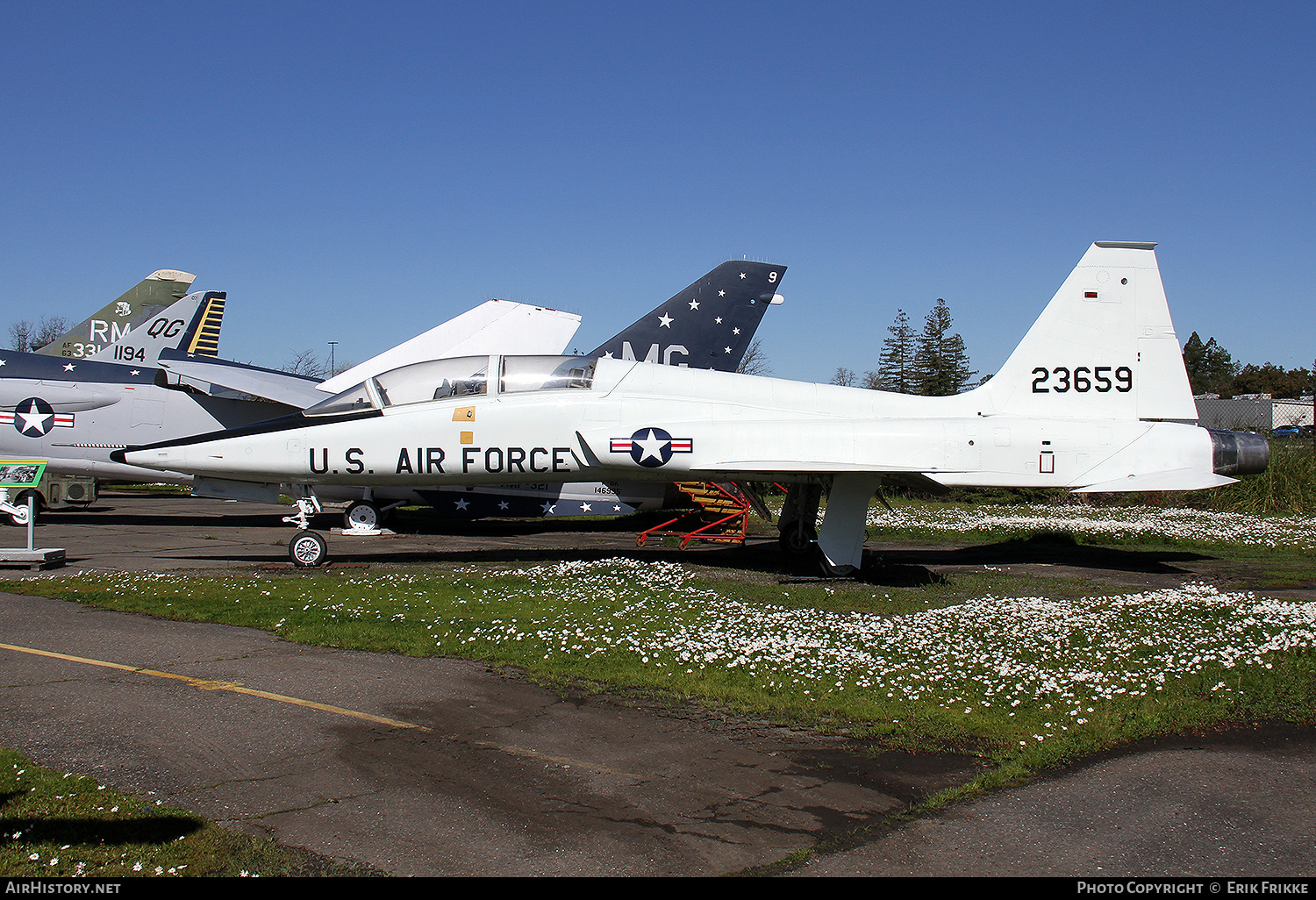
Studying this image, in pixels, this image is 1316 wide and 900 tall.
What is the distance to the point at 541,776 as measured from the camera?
4887 mm

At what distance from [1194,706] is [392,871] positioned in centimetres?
564

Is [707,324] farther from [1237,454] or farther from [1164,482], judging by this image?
[1237,454]

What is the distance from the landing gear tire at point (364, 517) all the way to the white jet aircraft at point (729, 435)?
4.84m

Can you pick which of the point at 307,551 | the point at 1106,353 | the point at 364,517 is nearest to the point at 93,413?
the point at 364,517

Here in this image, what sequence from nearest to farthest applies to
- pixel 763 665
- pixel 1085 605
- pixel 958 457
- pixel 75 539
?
pixel 763 665
pixel 1085 605
pixel 958 457
pixel 75 539

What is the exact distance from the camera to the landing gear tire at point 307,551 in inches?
484

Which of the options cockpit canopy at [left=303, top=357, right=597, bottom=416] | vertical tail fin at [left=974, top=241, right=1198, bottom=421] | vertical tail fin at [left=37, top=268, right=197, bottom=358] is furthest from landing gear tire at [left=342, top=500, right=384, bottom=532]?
vertical tail fin at [left=37, top=268, right=197, bottom=358]

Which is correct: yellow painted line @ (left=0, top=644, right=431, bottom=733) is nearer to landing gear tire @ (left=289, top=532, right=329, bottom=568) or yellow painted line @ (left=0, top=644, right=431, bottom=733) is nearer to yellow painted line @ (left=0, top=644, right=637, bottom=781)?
yellow painted line @ (left=0, top=644, right=637, bottom=781)

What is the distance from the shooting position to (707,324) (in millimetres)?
17781

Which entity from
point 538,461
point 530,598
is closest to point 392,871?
point 530,598

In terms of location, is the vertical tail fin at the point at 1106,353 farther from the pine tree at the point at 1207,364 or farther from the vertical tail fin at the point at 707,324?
the pine tree at the point at 1207,364

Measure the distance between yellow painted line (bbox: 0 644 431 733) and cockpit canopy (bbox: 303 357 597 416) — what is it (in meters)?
5.20

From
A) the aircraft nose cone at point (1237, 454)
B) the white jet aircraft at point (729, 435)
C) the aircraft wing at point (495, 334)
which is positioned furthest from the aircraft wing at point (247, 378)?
the aircraft nose cone at point (1237, 454)
